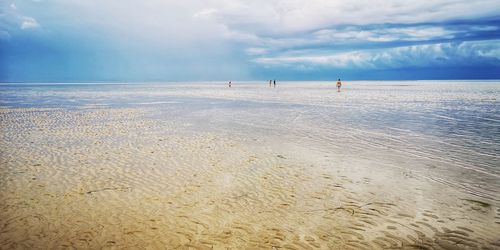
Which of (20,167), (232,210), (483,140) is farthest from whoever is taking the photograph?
(483,140)

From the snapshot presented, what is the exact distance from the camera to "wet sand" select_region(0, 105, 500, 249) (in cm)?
588

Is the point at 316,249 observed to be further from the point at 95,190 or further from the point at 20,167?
the point at 20,167

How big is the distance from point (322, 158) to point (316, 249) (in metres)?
6.49

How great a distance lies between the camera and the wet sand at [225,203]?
5879mm

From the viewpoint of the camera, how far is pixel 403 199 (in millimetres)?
7797

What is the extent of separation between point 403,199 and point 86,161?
1067cm

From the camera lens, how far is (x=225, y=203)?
25.0 feet

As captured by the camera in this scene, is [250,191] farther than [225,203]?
Yes

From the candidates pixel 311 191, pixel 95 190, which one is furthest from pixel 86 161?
pixel 311 191

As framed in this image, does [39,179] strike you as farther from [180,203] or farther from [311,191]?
[311,191]

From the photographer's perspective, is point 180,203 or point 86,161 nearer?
point 180,203

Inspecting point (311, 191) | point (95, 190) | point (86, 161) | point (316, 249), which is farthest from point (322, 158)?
point (86, 161)

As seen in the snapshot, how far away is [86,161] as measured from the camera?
37.2 ft

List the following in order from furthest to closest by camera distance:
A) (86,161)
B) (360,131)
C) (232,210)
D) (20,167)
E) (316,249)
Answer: (360,131) → (86,161) → (20,167) → (232,210) → (316,249)
